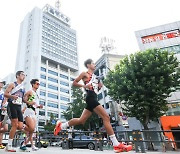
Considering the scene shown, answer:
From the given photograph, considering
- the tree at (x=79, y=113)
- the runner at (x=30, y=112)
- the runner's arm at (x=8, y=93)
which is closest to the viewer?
the runner's arm at (x=8, y=93)

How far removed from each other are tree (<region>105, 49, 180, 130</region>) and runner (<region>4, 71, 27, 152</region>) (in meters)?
11.9

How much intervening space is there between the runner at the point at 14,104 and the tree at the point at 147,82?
11.9 meters

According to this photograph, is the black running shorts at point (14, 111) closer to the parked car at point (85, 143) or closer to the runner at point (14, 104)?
the runner at point (14, 104)

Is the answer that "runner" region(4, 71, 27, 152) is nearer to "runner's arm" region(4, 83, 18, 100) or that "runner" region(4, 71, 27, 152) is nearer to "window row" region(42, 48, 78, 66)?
"runner's arm" region(4, 83, 18, 100)

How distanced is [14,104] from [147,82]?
41.6 feet

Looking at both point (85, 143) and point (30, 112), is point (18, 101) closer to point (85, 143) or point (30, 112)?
point (30, 112)

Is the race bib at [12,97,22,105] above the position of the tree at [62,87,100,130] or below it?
below

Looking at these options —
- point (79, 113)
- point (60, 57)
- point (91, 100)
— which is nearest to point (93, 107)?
point (91, 100)

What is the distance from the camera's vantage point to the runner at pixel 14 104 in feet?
14.2

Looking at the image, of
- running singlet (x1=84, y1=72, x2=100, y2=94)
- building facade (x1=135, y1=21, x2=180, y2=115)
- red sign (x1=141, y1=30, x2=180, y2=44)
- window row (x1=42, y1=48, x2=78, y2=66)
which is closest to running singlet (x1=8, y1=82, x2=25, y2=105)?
running singlet (x1=84, y1=72, x2=100, y2=94)

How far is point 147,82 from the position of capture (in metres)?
14.9

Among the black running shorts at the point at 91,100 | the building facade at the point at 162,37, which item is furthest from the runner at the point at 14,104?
Answer: the building facade at the point at 162,37

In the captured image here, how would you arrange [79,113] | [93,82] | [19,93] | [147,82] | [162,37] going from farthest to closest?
1. [79,113]
2. [162,37]
3. [147,82]
4. [19,93]
5. [93,82]

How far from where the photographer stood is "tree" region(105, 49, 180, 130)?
1502cm
